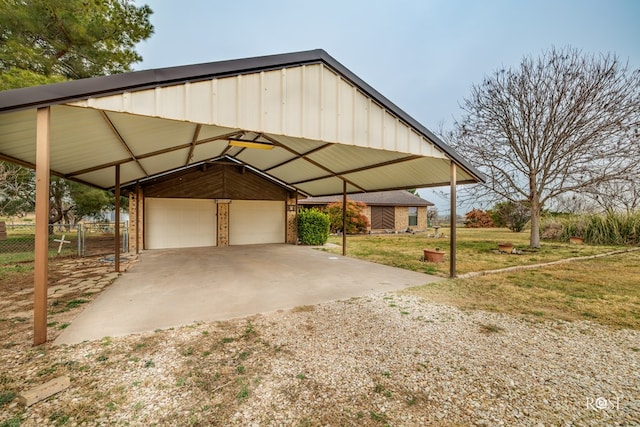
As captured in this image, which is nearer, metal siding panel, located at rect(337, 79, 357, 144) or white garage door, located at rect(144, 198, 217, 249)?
metal siding panel, located at rect(337, 79, 357, 144)

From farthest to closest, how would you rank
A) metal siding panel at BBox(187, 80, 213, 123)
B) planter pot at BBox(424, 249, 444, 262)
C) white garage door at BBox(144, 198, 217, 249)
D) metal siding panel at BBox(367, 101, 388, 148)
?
white garage door at BBox(144, 198, 217, 249), planter pot at BBox(424, 249, 444, 262), metal siding panel at BBox(367, 101, 388, 148), metal siding panel at BBox(187, 80, 213, 123)

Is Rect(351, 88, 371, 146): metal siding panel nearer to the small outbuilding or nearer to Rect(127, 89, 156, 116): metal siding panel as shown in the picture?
Rect(127, 89, 156, 116): metal siding panel

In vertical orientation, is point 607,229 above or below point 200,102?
below

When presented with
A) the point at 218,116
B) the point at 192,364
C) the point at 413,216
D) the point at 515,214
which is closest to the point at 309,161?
the point at 218,116

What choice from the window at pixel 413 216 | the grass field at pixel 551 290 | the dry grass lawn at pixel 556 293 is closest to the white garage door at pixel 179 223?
the grass field at pixel 551 290

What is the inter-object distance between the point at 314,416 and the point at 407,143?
14.8 ft

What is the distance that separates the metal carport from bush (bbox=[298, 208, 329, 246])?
19.6 feet

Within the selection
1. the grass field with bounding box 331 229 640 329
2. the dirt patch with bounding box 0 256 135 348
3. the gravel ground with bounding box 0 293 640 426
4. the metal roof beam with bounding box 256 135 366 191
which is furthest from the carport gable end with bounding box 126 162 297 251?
the gravel ground with bounding box 0 293 640 426

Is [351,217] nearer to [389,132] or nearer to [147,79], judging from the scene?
[389,132]

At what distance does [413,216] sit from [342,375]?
21.1m

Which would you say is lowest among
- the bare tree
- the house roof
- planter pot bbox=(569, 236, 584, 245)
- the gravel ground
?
the gravel ground

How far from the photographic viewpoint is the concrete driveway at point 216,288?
3.51 metres

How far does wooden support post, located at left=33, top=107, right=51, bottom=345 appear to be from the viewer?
2.79 metres

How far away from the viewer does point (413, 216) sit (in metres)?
22.1
